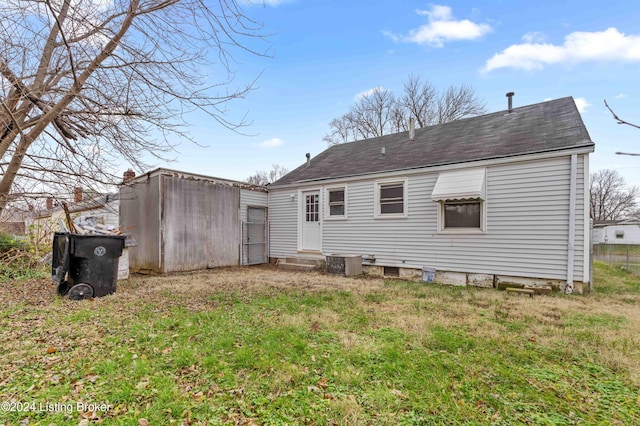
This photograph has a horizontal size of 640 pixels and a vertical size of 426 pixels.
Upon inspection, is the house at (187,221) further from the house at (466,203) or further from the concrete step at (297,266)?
the house at (466,203)

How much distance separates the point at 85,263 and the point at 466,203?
329 inches

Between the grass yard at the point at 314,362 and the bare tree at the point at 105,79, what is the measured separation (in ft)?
7.62

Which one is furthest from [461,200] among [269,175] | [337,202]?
[269,175]

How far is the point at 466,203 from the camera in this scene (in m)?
7.50

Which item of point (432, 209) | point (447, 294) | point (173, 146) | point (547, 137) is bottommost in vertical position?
point (447, 294)

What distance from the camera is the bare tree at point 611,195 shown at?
3391 cm

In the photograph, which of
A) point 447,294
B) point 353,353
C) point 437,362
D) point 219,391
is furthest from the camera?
point 447,294

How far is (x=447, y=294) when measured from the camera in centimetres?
626

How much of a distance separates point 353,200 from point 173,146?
606 cm

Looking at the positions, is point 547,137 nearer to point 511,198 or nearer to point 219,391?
point 511,198

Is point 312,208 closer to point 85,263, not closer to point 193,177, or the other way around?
point 193,177

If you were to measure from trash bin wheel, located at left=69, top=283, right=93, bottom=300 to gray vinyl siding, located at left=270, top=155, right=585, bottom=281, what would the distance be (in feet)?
21.7

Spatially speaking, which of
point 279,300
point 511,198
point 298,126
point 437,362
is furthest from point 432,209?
point 298,126

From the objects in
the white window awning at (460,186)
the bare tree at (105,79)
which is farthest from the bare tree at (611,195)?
the bare tree at (105,79)
